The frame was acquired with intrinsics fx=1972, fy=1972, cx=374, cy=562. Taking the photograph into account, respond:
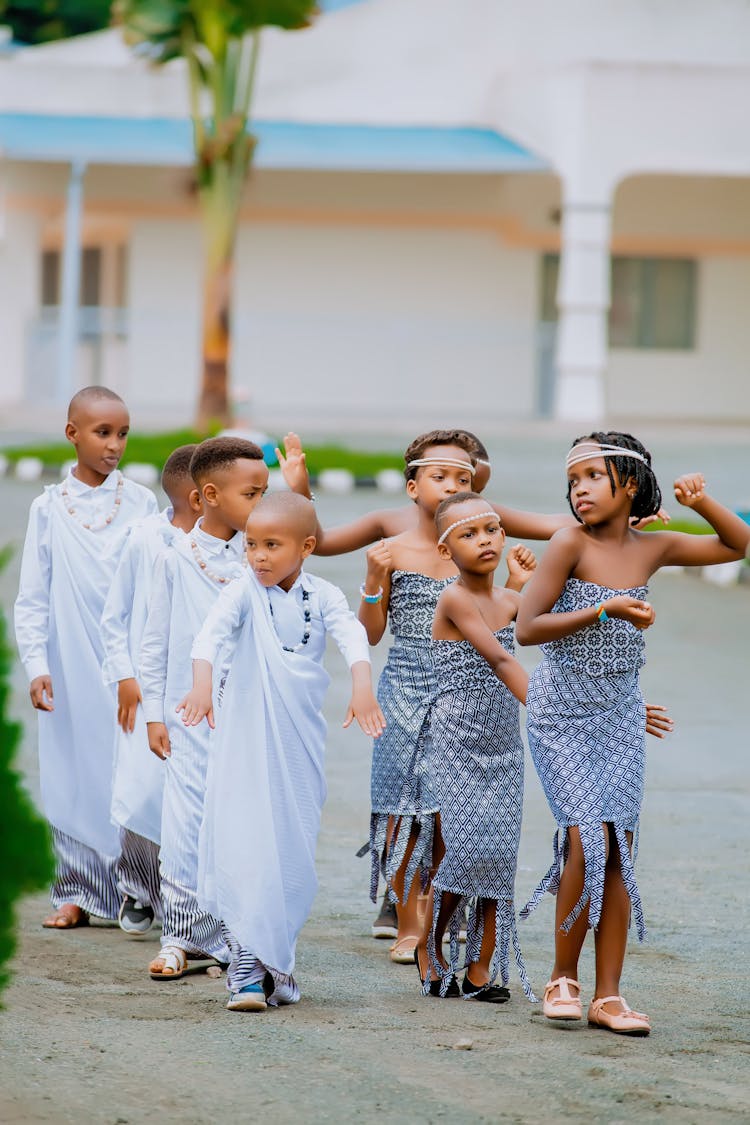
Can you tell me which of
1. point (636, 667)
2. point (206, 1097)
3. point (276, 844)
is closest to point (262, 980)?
point (276, 844)

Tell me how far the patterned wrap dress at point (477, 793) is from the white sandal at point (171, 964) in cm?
69

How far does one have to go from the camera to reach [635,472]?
197 inches

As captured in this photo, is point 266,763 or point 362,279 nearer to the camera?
point 266,763

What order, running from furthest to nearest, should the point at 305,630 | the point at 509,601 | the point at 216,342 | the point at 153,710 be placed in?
the point at 216,342 < the point at 153,710 < the point at 509,601 < the point at 305,630

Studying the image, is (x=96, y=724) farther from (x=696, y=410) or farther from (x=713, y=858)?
(x=696, y=410)

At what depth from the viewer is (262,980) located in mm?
5016

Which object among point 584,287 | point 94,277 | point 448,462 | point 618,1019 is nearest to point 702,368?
point 584,287

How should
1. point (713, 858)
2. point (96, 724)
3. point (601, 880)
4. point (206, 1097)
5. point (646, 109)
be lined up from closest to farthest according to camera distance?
1. point (206, 1097)
2. point (601, 880)
3. point (96, 724)
4. point (713, 858)
5. point (646, 109)

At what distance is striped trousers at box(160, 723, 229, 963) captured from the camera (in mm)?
5418

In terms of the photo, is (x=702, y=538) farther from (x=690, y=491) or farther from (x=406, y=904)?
(x=406, y=904)

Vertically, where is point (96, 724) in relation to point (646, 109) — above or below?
below

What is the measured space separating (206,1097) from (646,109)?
23539 millimetres

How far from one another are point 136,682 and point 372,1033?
1476 mm

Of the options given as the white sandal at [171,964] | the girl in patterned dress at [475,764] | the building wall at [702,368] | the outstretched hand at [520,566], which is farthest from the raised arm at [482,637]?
the building wall at [702,368]
